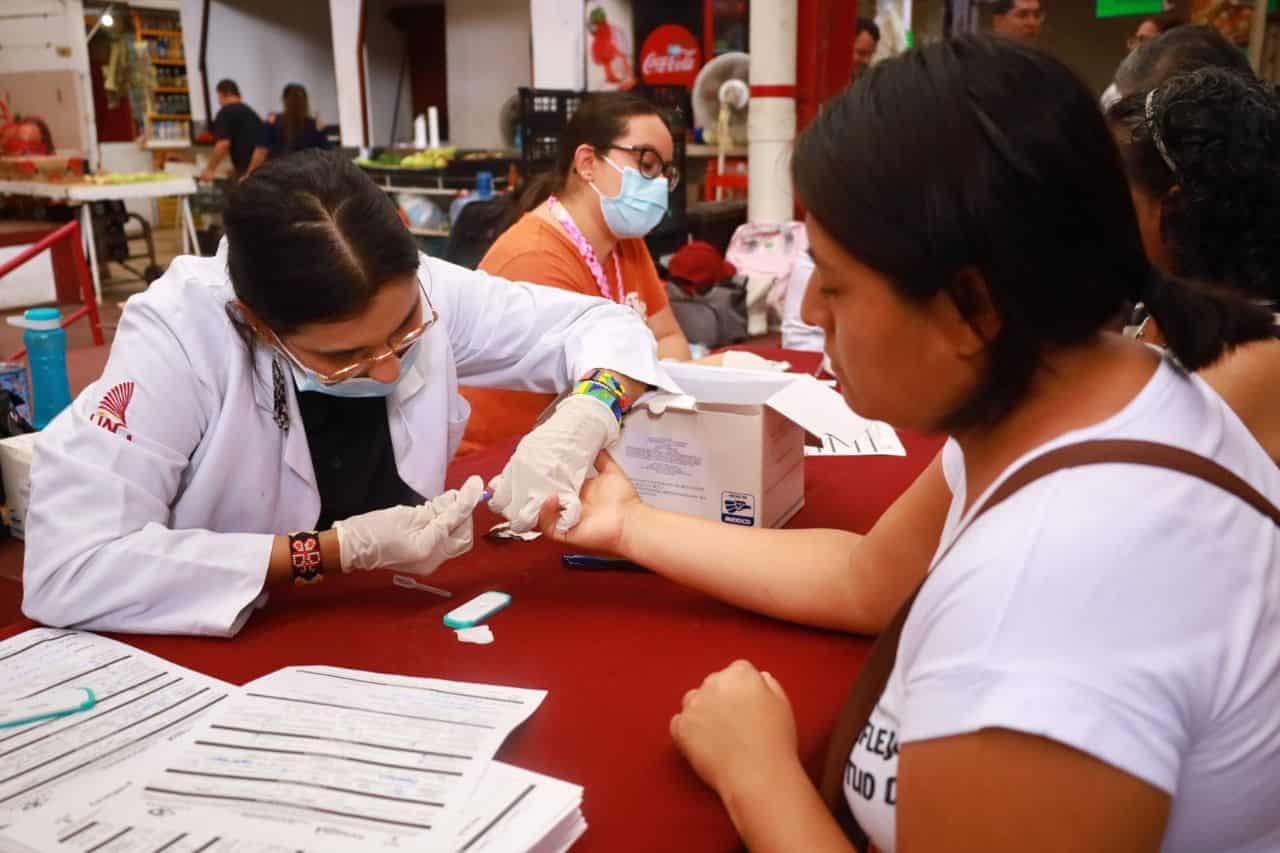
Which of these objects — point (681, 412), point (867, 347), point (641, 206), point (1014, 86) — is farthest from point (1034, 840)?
point (641, 206)

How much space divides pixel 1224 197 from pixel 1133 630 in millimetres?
1029

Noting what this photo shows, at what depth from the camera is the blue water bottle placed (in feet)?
7.82

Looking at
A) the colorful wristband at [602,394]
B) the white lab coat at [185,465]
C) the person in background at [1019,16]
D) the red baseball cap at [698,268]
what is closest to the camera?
the white lab coat at [185,465]

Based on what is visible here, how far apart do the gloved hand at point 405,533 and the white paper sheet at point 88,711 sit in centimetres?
25

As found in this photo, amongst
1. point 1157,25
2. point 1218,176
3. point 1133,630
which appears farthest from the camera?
point 1157,25

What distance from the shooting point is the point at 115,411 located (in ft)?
4.21

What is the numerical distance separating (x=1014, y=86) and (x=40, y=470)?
1.19 metres

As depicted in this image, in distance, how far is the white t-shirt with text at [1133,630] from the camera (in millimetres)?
637

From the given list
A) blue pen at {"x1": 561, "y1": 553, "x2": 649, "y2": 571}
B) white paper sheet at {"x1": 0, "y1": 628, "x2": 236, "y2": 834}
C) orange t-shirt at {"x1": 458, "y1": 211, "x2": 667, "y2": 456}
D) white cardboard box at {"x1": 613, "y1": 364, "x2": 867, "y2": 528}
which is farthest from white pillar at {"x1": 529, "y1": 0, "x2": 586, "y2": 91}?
white paper sheet at {"x1": 0, "y1": 628, "x2": 236, "y2": 834}

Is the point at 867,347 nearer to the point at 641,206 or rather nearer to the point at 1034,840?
the point at 1034,840

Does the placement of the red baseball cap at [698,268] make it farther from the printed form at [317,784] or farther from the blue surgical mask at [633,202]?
the printed form at [317,784]

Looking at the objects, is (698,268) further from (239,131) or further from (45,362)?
(239,131)

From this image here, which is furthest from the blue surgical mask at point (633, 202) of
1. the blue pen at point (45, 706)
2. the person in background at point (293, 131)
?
the person in background at point (293, 131)

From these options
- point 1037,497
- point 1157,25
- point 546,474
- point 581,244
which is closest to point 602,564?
point 546,474
